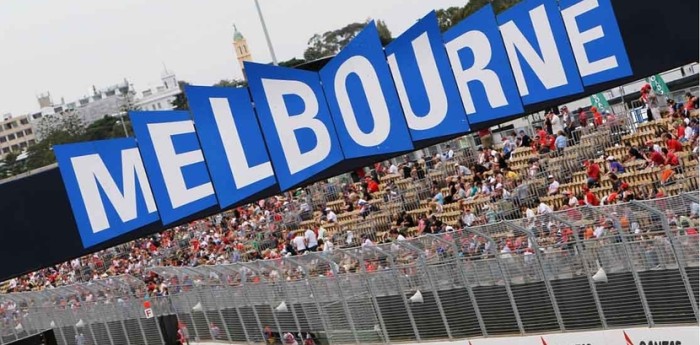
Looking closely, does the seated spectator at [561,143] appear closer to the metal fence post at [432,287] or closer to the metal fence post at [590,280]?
the metal fence post at [432,287]

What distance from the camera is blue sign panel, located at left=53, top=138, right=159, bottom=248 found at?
712 inches

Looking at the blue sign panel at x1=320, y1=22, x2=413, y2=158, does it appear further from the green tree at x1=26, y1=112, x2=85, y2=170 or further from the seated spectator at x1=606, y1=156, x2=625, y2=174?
the green tree at x1=26, y1=112, x2=85, y2=170

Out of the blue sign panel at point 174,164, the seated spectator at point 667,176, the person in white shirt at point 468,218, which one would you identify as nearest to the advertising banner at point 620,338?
the seated spectator at point 667,176

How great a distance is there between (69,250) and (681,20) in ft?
34.4

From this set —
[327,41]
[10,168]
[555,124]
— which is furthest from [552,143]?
[10,168]

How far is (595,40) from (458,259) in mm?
4055

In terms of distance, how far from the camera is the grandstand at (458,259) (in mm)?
12367

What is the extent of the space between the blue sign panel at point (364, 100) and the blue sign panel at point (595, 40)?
3124 millimetres

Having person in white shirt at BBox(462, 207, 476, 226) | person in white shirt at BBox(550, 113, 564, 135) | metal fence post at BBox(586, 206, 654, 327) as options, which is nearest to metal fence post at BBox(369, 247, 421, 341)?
person in white shirt at BBox(462, 207, 476, 226)

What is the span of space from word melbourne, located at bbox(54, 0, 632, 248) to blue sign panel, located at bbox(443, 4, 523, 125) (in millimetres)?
21

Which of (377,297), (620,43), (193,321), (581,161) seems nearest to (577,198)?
(581,161)

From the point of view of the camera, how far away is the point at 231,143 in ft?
59.6

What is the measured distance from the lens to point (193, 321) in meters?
20.6

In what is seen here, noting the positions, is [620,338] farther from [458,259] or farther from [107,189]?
[107,189]
